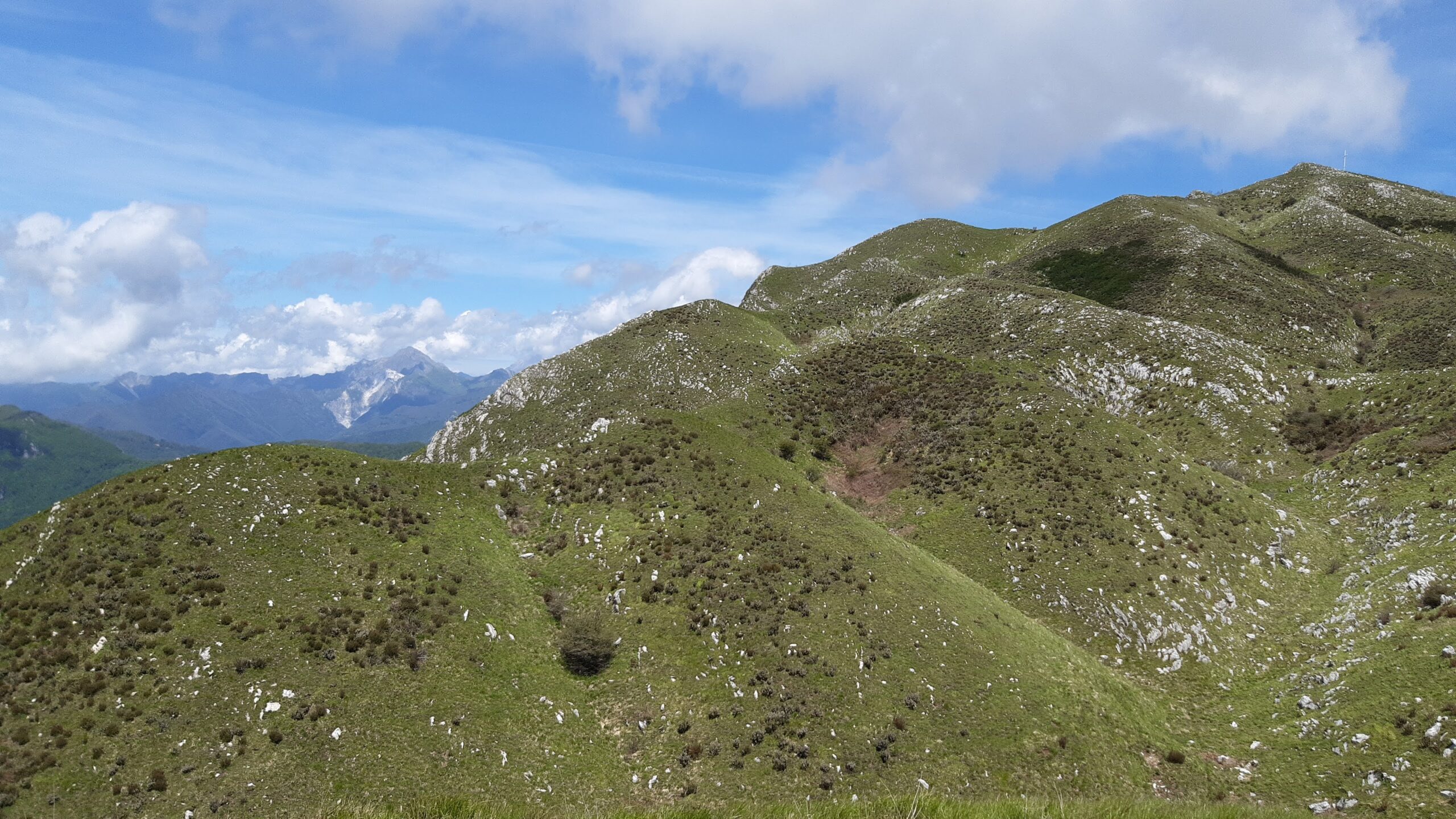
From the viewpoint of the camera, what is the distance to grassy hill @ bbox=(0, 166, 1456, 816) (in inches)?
842

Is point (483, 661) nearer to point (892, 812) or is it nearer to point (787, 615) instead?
point (787, 615)

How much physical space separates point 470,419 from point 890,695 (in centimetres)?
7700

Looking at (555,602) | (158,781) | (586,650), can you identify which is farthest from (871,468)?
(158,781)

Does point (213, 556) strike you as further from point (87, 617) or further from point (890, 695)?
point (890, 695)

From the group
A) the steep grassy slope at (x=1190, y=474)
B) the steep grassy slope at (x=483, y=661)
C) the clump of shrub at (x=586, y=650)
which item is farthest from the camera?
the clump of shrub at (x=586, y=650)

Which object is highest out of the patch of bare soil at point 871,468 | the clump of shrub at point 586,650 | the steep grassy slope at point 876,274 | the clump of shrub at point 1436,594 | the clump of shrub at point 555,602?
the steep grassy slope at point 876,274

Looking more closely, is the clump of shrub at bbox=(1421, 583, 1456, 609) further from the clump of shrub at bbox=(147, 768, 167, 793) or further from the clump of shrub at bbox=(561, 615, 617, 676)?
the clump of shrub at bbox=(147, 768, 167, 793)

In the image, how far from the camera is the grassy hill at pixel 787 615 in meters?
21.4

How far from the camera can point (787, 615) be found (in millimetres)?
29781

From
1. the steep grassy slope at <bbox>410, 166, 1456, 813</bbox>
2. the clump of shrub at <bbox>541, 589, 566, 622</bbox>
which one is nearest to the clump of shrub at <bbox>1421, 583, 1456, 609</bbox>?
the steep grassy slope at <bbox>410, 166, 1456, 813</bbox>

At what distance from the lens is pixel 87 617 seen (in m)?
23.9

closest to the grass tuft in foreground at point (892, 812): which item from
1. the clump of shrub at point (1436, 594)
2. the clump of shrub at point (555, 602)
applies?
the clump of shrub at point (555, 602)

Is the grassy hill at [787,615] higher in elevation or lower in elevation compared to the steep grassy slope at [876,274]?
lower

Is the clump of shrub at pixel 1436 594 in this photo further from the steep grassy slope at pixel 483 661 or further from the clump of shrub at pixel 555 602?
the clump of shrub at pixel 555 602
